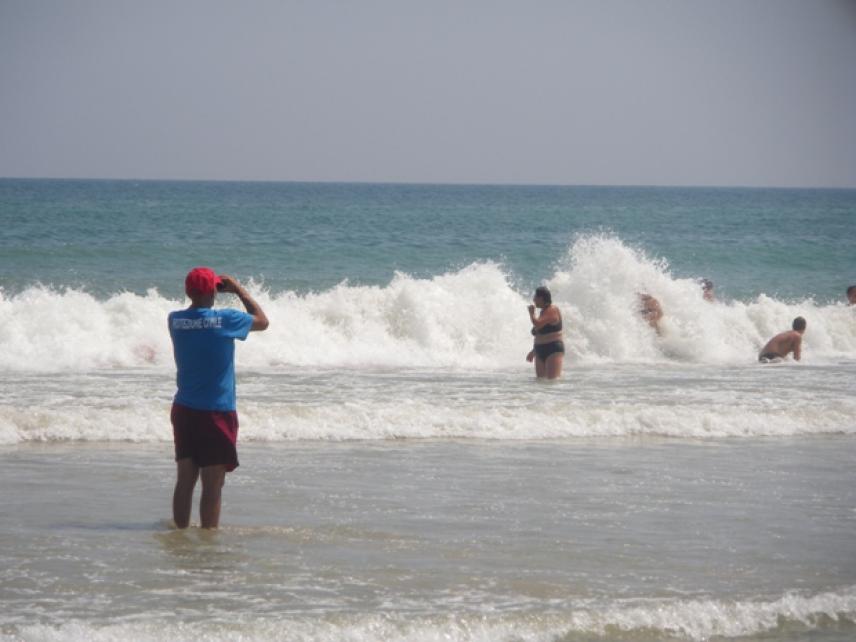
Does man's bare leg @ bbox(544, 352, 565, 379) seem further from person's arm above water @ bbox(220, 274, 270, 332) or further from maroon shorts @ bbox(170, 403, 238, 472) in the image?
maroon shorts @ bbox(170, 403, 238, 472)

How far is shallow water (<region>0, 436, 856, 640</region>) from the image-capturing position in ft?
19.0

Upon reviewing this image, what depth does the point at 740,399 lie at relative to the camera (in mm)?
13844

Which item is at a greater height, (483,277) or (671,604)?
(483,277)

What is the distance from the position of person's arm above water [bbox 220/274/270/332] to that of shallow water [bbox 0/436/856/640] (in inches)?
49.7

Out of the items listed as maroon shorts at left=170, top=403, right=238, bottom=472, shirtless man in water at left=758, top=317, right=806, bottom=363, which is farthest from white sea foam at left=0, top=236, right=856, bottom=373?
maroon shorts at left=170, top=403, right=238, bottom=472

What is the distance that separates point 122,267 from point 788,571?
25150mm

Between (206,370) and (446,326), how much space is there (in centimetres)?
1301

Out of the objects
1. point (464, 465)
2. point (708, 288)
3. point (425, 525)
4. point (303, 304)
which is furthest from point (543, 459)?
point (708, 288)

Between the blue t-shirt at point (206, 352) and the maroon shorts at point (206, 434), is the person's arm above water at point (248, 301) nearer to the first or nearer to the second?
the blue t-shirt at point (206, 352)

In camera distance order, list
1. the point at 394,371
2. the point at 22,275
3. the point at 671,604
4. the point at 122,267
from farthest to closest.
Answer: the point at 122,267
the point at 22,275
the point at 394,371
the point at 671,604

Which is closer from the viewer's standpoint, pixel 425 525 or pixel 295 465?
pixel 425 525

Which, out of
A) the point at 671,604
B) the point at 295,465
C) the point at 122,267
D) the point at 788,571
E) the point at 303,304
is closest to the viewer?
the point at 671,604

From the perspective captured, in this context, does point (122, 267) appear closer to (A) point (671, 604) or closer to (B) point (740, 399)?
(B) point (740, 399)

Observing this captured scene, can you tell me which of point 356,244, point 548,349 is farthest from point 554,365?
point 356,244
